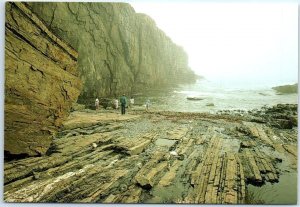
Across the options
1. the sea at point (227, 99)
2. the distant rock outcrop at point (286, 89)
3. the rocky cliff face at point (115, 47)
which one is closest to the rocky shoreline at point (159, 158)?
the sea at point (227, 99)

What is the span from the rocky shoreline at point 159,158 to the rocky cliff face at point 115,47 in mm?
546

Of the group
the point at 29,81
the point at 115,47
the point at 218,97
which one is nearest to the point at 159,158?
the point at 218,97

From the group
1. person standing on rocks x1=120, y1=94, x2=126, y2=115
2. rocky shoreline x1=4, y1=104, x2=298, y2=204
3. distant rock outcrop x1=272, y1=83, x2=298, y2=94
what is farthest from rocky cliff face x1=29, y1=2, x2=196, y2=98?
distant rock outcrop x1=272, y1=83, x2=298, y2=94

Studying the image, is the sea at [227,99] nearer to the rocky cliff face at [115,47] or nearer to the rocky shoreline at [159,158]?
the rocky shoreline at [159,158]

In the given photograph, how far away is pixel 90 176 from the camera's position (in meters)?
4.03

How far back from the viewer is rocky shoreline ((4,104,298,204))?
3.91 m

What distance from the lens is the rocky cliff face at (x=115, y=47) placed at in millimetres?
4277

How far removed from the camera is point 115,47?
16.2ft

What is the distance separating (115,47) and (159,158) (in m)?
2.03

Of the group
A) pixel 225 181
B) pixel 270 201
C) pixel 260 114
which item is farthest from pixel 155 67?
pixel 270 201

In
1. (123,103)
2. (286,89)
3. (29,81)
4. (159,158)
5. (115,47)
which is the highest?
(115,47)

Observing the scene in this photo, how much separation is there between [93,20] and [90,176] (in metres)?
2.42

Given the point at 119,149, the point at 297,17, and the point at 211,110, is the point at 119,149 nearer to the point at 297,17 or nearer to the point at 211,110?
the point at 211,110

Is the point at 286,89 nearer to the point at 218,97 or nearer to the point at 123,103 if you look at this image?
the point at 218,97
